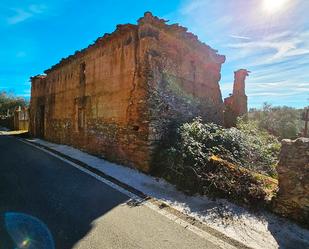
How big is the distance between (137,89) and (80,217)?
5129mm

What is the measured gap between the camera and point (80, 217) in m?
4.52

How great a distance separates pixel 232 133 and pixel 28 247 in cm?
737

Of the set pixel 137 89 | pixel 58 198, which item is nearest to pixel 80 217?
pixel 58 198

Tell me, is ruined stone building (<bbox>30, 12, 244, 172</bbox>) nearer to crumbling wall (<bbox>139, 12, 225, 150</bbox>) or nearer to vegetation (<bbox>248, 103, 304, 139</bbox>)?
crumbling wall (<bbox>139, 12, 225, 150</bbox>)

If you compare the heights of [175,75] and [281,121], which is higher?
[175,75]

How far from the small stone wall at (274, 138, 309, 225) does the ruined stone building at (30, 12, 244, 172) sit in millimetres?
4104

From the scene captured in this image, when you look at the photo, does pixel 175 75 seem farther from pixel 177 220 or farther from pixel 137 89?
pixel 177 220

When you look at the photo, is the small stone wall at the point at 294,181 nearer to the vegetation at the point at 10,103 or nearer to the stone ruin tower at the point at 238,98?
the stone ruin tower at the point at 238,98

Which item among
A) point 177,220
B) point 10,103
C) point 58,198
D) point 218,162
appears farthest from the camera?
point 10,103

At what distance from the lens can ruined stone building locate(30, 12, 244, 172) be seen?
8.63m

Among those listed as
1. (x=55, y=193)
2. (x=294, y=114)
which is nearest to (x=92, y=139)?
(x=55, y=193)

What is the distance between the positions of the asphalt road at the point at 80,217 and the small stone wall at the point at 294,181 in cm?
205

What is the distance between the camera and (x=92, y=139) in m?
11.3

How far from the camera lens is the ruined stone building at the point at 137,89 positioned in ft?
28.3
